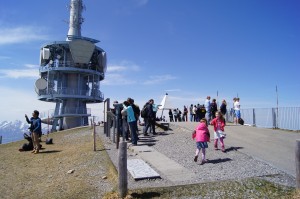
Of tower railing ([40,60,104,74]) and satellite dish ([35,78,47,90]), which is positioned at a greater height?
tower railing ([40,60,104,74])

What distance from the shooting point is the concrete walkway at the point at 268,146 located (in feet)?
31.6

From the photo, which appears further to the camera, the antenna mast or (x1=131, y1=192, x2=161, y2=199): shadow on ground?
the antenna mast

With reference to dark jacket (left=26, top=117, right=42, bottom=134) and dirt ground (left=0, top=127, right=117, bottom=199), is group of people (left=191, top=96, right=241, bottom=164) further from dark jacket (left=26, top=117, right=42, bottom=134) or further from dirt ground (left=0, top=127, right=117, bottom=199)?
dark jacket (left=26, top=117, right=42, bottom=134)

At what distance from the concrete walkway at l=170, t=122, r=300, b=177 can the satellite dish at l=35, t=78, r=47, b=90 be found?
112 ft

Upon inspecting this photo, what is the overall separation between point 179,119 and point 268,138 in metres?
15.8

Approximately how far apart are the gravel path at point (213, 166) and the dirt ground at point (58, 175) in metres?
0.74

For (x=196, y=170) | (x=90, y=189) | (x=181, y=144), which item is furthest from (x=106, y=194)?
(x=181, y=144)

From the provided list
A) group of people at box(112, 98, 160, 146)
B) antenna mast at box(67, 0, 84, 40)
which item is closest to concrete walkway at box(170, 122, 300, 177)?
group of people at box(112, 98, 160, 146)

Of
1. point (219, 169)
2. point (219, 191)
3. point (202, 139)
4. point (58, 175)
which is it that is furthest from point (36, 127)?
point (219, 191)

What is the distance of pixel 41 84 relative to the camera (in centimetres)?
4356

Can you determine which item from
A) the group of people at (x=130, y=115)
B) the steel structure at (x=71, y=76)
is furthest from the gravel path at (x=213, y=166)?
the steel structure at (x=71, y=76)

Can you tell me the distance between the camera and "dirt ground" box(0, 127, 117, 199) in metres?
8.06

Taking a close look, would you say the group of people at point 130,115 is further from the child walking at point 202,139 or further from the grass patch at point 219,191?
the grass patch at point 219,191

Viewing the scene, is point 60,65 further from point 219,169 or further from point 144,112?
point 219,169
